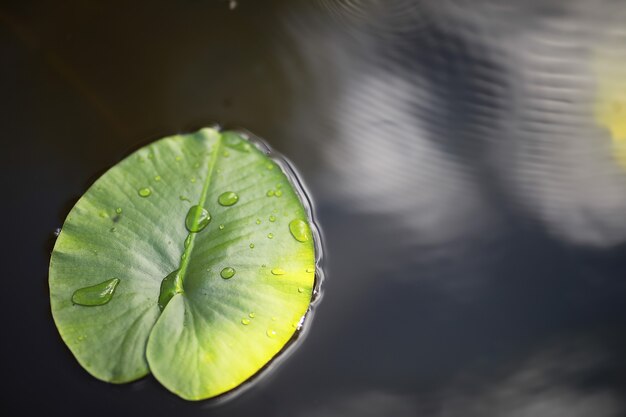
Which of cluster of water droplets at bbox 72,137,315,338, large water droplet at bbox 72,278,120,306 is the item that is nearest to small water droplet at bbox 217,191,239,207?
cluster of water droplets at bbox 72,137,315,338

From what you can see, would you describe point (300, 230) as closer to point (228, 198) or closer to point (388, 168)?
point (228, 198)

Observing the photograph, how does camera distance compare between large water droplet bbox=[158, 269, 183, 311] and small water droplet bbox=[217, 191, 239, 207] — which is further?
small water droplet bbox=[217, 191, 239, 207]

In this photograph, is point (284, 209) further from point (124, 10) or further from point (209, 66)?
point (124, 10)

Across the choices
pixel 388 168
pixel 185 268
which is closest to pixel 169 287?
pixel 185 268

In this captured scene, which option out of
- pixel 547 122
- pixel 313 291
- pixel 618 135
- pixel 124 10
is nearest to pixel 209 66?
pixel 124 10

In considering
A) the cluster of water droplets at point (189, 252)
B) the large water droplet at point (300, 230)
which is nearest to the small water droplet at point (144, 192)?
Result: the cluster of water droplets at point (189, 252)

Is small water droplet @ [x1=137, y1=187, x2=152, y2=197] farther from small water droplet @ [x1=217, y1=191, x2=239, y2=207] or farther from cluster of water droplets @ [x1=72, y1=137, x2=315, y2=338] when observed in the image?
small water droplet @ [x1=217, y1=191, x2=239, y2=207]
